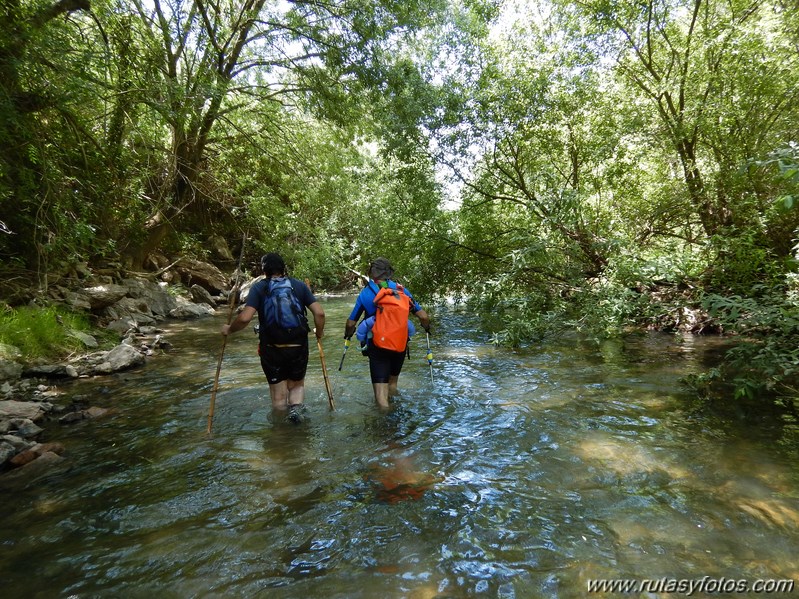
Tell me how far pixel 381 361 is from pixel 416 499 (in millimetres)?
2601

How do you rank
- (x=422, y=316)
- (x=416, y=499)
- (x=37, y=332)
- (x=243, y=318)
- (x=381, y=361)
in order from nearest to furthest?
(x=416, y=499) < (x=243, y=318) < (x=381, y=361) < (x=422, y=316) < (x=37, y=332)

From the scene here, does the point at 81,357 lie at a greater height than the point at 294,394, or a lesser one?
lesser

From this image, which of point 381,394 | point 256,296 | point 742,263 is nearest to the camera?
point 256,296

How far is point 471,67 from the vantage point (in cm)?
Result: 1148

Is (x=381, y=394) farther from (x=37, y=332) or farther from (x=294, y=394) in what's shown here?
(x=37, y=332)

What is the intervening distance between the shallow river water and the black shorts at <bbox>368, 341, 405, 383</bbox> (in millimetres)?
588

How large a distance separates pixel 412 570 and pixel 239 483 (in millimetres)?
2246

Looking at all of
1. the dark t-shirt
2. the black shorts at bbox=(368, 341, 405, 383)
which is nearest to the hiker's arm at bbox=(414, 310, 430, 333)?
the black shorts at bbox=(368, 341, 405, 383)

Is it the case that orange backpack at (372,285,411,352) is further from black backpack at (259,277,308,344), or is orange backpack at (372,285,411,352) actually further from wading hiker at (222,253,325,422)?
black backpack at (259,277,308,344)

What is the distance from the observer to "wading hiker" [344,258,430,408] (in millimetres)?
6234

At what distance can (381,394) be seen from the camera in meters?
6.59

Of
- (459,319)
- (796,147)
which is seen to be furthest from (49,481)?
(459,319)

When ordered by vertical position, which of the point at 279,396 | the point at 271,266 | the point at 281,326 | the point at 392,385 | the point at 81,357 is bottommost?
the point at 81,357

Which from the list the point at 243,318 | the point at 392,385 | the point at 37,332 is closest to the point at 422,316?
the point at 392,385
